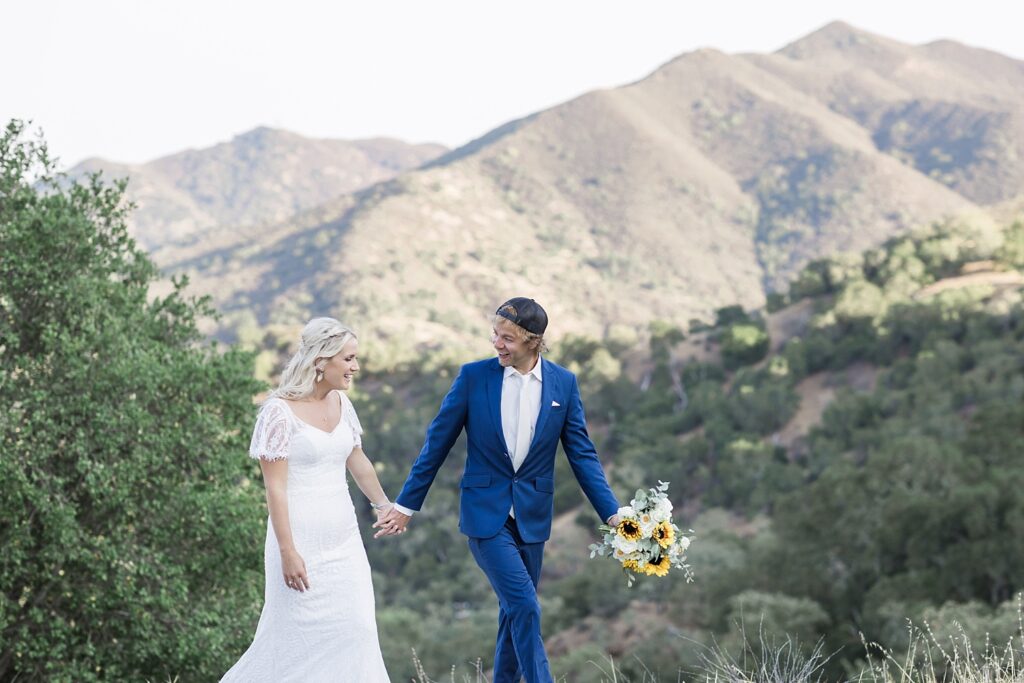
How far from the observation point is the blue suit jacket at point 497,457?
538cm

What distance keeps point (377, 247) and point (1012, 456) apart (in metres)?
123

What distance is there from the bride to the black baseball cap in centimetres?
76

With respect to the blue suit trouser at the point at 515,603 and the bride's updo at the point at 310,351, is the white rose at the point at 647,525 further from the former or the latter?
the bride's updo at the point at 310,351

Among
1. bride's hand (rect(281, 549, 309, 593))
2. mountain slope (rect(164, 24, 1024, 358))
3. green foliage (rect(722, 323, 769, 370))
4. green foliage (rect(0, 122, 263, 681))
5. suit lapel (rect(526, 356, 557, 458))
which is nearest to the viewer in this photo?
Result: bride's hand (rect(281, 549, 309, 593))

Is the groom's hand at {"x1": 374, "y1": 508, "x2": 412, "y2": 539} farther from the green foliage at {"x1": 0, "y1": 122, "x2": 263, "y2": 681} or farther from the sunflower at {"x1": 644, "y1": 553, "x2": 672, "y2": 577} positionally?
the green foliage at {"x1": 0, "y1": 122, "x2": 263, "y2": 681}

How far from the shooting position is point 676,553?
540 cm

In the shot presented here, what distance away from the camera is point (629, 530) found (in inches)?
212

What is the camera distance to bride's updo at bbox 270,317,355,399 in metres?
4.98

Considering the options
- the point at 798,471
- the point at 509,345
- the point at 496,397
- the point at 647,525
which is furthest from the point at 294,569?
the point at 798,471

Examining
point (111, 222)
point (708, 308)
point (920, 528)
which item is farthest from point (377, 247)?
point (111, 222)

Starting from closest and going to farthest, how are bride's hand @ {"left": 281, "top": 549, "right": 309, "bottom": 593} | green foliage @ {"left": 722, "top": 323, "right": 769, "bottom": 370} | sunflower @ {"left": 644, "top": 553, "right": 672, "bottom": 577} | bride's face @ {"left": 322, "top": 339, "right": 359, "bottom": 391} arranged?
bride's hand @ {"left": 281, "top": 549, "right": 309, "bottom": 593} < bride's face @ {"left": 322, "top": 339, "right": 359, "bottom": 391} < sunflower @ {"left": 644, "top": 553, "right": 672, "bottom": 577} < green foliage @ {"left": 722, "top": 323, "right": 769, "bottom": 370}

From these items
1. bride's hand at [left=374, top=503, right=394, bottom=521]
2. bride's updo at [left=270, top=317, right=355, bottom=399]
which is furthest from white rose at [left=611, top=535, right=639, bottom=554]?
bride's updo at [left=270, top=317, right=355, bottom=399]

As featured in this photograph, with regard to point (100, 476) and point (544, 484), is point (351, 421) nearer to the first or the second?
point (544, 484)

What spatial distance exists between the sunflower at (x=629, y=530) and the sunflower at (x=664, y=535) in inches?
2.9
